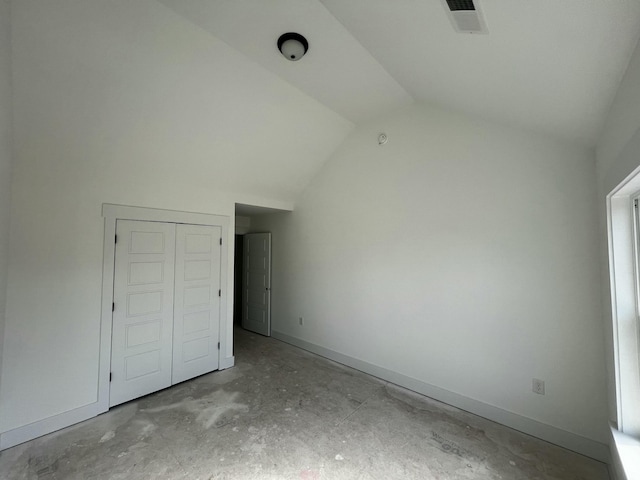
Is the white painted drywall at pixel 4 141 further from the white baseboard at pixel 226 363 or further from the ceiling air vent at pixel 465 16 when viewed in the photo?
the ceiling air vent at pixel 465 16

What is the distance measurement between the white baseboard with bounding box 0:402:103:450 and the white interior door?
2.72m

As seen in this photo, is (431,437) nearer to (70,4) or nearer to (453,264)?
(453,264)

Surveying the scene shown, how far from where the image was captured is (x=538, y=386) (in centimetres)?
227

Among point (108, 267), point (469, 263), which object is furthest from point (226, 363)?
point (469, 263)

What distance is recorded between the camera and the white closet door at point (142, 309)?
277 centimetres

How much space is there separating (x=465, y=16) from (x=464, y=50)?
14.6 inches

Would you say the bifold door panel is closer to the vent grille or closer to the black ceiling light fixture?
the black ceiling light fixture

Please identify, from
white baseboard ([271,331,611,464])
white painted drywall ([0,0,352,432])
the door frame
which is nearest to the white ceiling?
white painted drywall ([0,0,352,432])

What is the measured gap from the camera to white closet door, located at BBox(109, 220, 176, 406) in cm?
277

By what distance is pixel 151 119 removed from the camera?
247 centimetres

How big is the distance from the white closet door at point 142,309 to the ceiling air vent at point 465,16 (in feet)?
10.8

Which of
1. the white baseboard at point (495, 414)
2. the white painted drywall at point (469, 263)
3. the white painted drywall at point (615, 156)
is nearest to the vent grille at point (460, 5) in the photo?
the white painted drywall at point (615, 156)

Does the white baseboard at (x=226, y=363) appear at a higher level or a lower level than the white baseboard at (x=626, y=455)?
lower

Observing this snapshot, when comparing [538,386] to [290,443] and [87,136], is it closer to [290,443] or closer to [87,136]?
[290,443]
